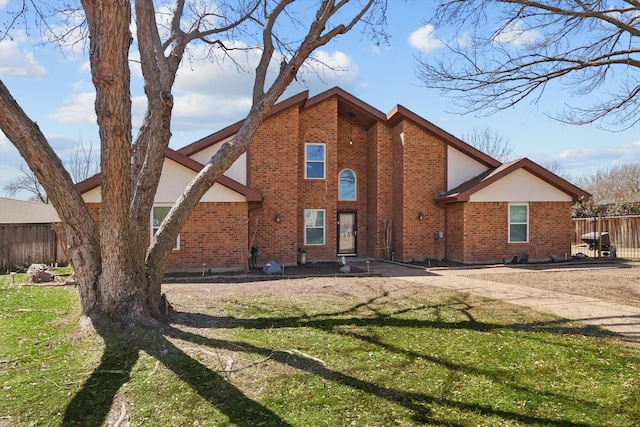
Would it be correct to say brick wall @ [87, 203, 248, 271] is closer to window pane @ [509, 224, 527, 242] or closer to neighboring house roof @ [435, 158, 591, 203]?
neighboring house roof @ [435, 158, 591, 203]

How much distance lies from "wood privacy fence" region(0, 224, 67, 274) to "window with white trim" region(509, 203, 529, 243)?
615 inches

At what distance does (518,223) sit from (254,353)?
1321cm

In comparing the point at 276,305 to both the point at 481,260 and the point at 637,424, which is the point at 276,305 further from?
the point at 481,260

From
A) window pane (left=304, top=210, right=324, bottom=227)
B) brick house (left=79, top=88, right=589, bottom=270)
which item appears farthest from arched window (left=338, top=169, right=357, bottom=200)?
window pane (left=304, top=210, right=324, bottom=227)

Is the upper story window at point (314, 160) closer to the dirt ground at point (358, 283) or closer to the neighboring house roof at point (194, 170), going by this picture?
the neighboring house roof at point (194, 170)

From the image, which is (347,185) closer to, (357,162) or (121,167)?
(357,162)

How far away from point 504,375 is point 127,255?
4.88 m

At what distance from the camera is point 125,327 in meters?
5.93

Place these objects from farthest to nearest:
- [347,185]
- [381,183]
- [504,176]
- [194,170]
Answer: [347,185] < [381,183] < [504,176] < [194,170]

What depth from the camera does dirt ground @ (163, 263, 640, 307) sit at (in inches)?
364

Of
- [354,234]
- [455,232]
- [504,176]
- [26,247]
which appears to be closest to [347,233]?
[354,234]

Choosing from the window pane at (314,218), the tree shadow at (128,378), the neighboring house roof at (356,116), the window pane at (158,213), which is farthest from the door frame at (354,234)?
the tree shadow at (128,378)

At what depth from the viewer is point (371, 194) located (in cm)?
1770

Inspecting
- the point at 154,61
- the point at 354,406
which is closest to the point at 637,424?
the point at 354,406
